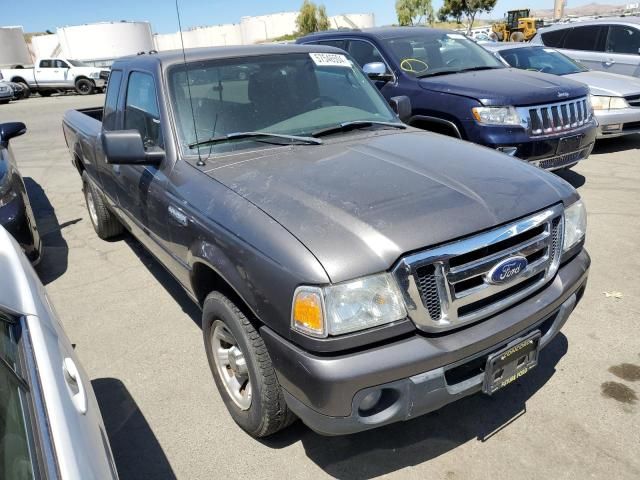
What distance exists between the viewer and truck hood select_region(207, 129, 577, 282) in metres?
2.01

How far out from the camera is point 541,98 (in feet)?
17.9

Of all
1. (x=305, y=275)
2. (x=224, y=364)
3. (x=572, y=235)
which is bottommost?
(x=224, y=364)

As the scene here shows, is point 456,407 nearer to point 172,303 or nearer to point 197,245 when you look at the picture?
point 197,245

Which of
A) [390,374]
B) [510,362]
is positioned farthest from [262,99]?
[510,362]

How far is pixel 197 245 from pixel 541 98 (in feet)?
14.6

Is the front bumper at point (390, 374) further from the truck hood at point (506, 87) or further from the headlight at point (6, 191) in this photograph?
the truck hood at point (506, 87)

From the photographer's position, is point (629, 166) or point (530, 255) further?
point (629, 166)

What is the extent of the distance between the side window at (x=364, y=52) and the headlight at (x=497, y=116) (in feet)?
5.91

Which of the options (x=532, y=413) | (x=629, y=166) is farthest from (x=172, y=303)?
(x=629, y=166)

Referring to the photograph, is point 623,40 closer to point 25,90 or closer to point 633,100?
point 633,100

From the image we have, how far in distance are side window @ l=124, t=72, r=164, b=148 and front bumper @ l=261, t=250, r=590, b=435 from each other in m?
1.77

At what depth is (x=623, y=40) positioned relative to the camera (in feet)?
31.8

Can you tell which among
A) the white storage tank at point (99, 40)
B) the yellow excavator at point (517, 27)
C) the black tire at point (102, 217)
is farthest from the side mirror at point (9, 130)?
the white storage tank at point (99, 40)

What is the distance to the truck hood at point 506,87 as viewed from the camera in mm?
5398
